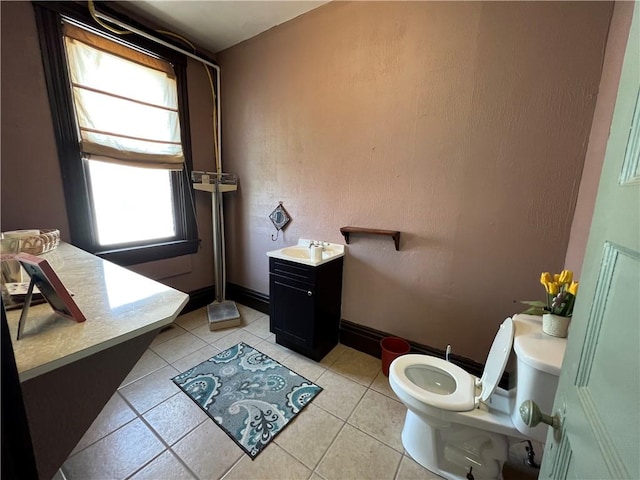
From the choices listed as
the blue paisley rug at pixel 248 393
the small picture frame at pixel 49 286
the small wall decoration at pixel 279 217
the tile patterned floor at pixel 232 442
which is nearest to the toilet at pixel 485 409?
the tile patterned floor at pixel 232 442

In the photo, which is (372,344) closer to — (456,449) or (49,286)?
(456,449)

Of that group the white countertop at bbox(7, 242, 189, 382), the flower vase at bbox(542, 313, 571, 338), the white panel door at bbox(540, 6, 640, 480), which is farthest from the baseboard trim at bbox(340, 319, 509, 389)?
the white countertop at bbox(7, 242, 189, 382)

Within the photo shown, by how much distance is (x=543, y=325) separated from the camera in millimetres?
1150

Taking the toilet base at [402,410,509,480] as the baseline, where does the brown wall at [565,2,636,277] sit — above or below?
above

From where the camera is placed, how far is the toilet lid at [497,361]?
1.13 meters

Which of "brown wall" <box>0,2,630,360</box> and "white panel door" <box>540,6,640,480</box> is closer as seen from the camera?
"white panel door" <box>540,6,640,480</box>

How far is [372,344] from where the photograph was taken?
7.18 feet

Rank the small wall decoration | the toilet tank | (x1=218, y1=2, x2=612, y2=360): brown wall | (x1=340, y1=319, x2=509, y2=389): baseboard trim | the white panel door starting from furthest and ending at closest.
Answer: the small wall decoration
(x1=340, y1=319, x2=509, y2=389): baseboard trim
(x1=218, y1=2, x2=612, y2=360): brown wall
the toilet tank
the white panel door

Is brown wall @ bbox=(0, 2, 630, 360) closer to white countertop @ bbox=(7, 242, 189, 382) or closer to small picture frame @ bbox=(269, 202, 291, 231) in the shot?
small picture frame @ bbox=(269, 202, 291, 231)

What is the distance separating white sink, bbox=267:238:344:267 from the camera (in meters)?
2.01

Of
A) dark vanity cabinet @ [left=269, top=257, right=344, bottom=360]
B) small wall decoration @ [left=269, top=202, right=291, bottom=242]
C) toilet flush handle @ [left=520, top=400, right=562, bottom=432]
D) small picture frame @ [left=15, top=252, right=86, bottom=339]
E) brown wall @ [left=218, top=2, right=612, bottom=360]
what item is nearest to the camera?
toilet flush handle @ [left=520, top=400, right=562, bottom=432]

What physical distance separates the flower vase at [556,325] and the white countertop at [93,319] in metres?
1.51

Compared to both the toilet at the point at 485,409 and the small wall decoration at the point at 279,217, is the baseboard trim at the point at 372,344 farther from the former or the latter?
the small wall decoration at the point at 279,217

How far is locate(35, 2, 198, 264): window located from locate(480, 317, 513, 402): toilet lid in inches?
110
